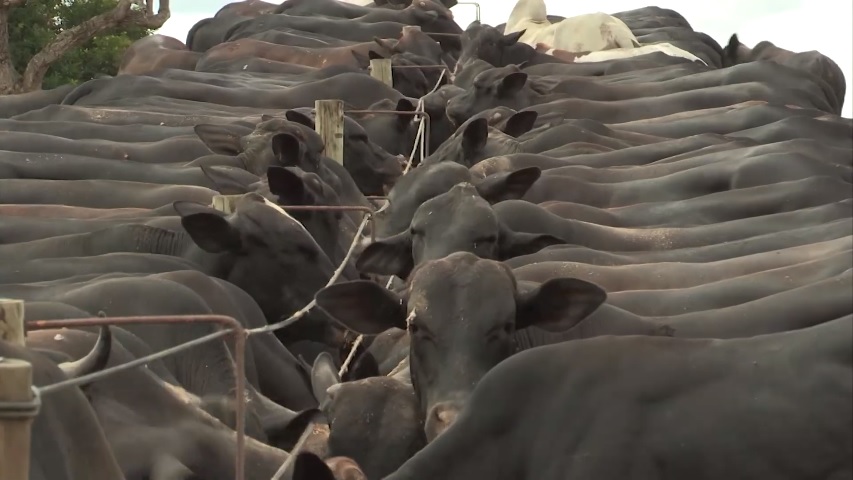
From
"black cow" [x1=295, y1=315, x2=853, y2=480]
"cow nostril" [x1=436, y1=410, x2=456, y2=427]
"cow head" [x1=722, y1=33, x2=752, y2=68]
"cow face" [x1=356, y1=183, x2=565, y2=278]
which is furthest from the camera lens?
"cow head" [x1=722, y1=33, x2=752, y2=68]

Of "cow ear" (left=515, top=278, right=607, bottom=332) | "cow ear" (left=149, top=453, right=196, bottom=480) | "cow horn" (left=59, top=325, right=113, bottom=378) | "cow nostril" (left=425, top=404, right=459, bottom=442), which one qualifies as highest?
"cow horn" (left=59, top=325, right=113, bottom=378)

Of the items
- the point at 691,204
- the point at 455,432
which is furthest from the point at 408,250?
the point at 455,432

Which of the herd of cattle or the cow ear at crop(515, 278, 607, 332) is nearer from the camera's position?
the herd of cattle

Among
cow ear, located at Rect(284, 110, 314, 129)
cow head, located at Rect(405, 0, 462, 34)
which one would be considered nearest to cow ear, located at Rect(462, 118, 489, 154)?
cow ear, located at Rect(284, 110, 314, 129)

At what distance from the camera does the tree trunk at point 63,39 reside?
2152cm

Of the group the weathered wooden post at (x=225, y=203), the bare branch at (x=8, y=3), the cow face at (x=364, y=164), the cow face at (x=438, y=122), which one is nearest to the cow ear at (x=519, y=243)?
the weathered wooden post at (x=225, y=203)

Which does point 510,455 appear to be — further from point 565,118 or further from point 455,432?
Answer: point 565,118

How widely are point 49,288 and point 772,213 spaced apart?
3.95m

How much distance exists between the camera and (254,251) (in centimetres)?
692

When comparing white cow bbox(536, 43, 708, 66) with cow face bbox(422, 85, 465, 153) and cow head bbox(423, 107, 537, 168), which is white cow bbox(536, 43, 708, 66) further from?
cow head bbox(423, 107, 537, 168)

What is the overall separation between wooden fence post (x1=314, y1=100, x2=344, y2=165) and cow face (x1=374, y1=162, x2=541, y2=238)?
1.48m

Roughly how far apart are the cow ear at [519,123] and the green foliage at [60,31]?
47.6 feet

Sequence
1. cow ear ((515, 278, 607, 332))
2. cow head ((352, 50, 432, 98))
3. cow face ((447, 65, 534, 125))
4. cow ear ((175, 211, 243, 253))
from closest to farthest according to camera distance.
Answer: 1. cow ear ((515, 278, 607, 332))
2. cow ear ((175, 211, 243, 253))
3. cow face ((447, 65, 534, 125))
4. cow head ((352, 50, 432, 98))

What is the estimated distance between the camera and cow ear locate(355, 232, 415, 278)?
21.0ft
